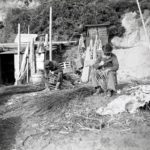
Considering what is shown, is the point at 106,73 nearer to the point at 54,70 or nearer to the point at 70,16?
the point at 54,70

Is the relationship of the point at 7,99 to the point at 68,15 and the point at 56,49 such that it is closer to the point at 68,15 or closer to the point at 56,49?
the point at 56,49

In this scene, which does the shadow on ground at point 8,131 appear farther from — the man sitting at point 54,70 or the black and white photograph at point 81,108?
the man sitting at point 54,70

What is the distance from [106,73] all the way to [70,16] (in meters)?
14.7

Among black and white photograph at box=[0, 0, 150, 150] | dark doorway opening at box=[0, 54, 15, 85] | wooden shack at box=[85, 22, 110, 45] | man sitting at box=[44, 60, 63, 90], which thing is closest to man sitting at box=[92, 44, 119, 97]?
black and white photograph at box=[0, 0, 150, 150]

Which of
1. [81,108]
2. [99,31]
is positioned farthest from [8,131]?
[99,31]

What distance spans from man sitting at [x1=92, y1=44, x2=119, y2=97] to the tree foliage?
12.7 m

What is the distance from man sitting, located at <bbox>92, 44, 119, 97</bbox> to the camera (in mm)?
5043

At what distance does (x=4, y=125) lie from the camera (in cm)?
409

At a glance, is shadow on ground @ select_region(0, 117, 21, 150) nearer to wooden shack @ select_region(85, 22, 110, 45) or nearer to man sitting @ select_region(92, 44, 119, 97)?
man sitting @ select_region(92, 44, 119, 97)

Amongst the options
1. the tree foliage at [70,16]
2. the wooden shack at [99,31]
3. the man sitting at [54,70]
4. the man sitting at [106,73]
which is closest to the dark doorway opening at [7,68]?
the tree foliage at [70,16]

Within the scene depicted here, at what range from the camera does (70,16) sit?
19.0m

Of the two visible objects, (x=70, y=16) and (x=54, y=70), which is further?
(x=70, y=16)

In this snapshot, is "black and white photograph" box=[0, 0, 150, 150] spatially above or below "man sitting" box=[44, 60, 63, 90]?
below

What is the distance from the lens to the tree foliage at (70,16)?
18.2m
